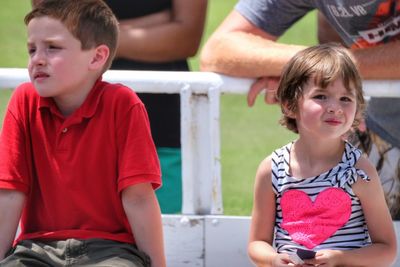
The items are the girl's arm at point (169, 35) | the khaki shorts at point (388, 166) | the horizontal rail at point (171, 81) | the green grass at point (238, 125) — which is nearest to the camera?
the horizontal rail at point (171, 81)

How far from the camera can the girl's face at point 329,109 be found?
147 inches

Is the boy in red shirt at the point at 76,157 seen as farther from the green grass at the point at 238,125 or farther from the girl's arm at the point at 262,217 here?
the green grass at the point at 238,125

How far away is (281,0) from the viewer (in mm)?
4715

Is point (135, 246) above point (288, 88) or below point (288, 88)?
below

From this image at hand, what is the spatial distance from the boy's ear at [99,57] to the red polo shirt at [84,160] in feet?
0.31

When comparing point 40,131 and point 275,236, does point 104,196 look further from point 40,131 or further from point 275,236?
point 275,236

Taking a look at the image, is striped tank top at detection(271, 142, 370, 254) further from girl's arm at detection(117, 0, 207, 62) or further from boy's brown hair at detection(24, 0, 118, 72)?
girl's arm at detection(117, 0, 207, 62)

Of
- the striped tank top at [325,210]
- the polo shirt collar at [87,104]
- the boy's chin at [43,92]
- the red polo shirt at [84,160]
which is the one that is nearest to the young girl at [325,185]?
the striped tank top at [325,210]

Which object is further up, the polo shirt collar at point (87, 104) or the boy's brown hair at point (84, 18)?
the boy's brown hair at point (84, 18)

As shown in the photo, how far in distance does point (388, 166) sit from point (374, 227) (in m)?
1.00

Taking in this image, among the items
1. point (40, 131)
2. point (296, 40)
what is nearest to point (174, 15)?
point (40, 131)

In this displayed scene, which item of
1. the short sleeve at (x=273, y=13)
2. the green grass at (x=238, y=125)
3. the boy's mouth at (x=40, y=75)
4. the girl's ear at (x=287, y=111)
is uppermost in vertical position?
the short sleeve at (x=273, y=13)

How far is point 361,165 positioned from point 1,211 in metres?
1.27

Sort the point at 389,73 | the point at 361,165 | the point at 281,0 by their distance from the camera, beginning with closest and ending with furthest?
the point at 361,165 < the point at 389,73 < the point at 281,0
